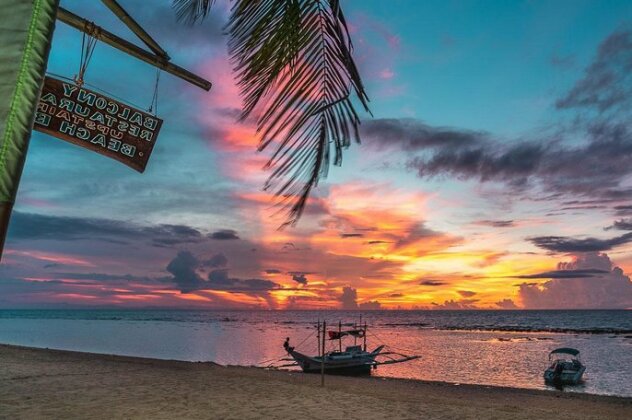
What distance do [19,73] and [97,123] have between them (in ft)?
4.98

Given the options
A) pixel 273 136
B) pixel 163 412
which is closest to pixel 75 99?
pixel 273 136

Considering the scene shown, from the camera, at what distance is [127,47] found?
10.9 feet

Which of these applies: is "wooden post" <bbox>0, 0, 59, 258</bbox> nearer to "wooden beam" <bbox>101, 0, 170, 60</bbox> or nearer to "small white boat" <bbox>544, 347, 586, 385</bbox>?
"wooden beam" <bbox>101, 0, 170, 60</bbox>

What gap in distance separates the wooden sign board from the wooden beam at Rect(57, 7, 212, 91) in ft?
1.64

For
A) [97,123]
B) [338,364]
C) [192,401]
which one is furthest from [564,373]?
[97,123]

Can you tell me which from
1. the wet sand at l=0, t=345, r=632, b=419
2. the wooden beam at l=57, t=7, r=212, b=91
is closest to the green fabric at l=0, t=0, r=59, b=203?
the wooden beam at l=57, t=7, r=212, b=91

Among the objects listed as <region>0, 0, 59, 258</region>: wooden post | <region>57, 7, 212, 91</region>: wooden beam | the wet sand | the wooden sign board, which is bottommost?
the wet sand

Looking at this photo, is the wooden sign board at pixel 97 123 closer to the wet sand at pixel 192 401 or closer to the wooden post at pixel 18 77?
the wooden post at pixel 18 77

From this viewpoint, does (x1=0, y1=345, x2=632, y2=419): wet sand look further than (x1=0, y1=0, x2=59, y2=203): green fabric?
Yes

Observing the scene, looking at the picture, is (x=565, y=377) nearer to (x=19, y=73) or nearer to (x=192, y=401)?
(x=192, y=401)

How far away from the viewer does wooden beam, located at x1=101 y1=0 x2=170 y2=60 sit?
112 inches

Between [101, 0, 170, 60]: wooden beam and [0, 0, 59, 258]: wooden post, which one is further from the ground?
[101, 0, 170, 60]: wooden beam

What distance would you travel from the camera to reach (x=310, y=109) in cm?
204

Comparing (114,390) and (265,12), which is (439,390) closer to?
(114,390)
